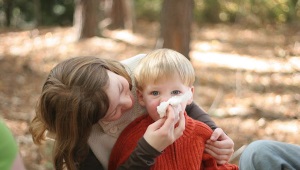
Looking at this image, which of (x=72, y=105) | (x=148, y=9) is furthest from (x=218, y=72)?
(x=148, y=9)

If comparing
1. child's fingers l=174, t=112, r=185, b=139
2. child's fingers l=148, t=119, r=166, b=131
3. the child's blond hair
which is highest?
the child's blond hair

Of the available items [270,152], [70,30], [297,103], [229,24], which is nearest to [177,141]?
[270,152]

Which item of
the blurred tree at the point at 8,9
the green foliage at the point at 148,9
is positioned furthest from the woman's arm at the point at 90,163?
the blurred tree at the point at 8,9

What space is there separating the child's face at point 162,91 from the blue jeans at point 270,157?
0.50 m

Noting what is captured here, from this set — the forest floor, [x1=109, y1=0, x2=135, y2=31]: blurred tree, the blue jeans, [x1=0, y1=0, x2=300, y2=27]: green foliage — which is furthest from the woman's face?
[x1=0, y1=0, x2=300, y2=27]: green foliage

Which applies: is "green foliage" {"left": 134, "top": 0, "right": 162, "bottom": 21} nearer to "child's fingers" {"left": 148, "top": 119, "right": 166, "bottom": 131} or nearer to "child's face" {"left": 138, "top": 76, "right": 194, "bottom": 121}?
"child's face" {"left": 138, "top": 76, "right": 194, "bottom": 121}

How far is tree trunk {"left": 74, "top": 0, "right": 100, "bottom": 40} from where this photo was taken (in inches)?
349

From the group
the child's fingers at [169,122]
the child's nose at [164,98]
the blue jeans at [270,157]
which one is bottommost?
the blue jeans at [270,157]

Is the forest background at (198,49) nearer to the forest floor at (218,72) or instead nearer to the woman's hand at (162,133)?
the forest floor at (218,72)

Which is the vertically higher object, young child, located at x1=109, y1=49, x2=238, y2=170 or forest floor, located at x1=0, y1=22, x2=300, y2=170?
young child, located at x1=109, y1=49, x2=238, y2=170

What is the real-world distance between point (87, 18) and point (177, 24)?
4136 mm

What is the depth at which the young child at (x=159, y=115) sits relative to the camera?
1.93 m

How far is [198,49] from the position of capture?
8883 mm

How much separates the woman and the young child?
79mm
